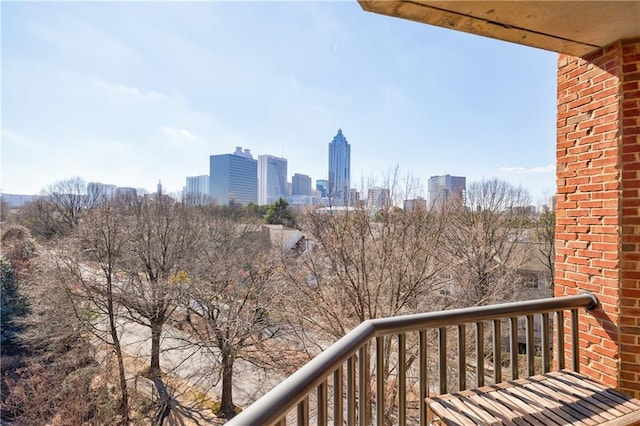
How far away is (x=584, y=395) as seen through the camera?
5.73 feet

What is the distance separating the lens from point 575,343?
2109 mm

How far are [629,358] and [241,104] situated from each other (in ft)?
44.0

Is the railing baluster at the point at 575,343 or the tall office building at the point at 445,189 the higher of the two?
the tall office building at the point at 445,189

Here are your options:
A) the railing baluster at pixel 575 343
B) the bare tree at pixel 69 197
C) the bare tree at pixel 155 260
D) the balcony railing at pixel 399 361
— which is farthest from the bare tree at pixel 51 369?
the railing baluster at pixel 575 343

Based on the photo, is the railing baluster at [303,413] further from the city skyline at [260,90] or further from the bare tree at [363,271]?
the bare tree at [363,271]

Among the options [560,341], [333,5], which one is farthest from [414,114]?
[560,341]

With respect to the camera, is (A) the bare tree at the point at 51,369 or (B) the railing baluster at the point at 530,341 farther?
(A) the bare tree at the point at 51,369

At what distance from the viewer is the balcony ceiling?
4.89 ft

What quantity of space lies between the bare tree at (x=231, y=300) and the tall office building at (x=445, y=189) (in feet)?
19.0

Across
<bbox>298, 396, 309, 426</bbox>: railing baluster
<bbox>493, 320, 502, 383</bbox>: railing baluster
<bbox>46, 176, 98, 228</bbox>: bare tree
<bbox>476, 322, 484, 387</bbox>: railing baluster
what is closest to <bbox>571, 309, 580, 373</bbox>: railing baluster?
<bbox>493, 320, 502, 383</bbox>: railing baluster

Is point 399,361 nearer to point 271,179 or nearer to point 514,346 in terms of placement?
point 514,346

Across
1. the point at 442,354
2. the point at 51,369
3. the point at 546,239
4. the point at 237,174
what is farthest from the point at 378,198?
the point at 237,174

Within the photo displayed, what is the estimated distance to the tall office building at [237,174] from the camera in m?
18.6

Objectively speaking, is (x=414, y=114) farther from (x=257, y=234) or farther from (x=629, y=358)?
(x=629, y=358)
